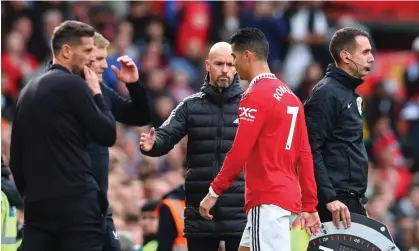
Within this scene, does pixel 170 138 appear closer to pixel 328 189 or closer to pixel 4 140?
pixel 328 189

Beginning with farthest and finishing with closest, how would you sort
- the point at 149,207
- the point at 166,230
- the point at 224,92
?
1. the point at 149,207
2. the point at 166,230
3. the point at 224,92

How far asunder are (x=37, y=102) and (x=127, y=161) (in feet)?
25.7

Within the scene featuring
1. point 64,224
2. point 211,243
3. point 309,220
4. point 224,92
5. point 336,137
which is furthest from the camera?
point 224,92

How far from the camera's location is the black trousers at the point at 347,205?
10.1 m

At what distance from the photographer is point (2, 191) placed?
36.2ft

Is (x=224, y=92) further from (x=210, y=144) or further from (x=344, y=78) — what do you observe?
(x=344, y=78)

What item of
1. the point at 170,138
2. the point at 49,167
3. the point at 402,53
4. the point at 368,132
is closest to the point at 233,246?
the point at 170,138

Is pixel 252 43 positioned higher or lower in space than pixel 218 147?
higher

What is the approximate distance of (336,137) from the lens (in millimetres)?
10117

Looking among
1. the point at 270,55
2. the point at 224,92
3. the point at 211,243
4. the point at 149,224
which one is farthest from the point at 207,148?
the point at 270,55

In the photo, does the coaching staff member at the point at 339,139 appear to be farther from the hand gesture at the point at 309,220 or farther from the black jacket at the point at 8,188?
the black jacket at the point at 8,188

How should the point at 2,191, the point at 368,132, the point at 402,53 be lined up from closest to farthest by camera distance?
the point at 2,191, the point at 368,132, the point at 402,53

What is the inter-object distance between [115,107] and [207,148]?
1000mm

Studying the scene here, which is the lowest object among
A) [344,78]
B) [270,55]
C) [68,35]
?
[344,78]
